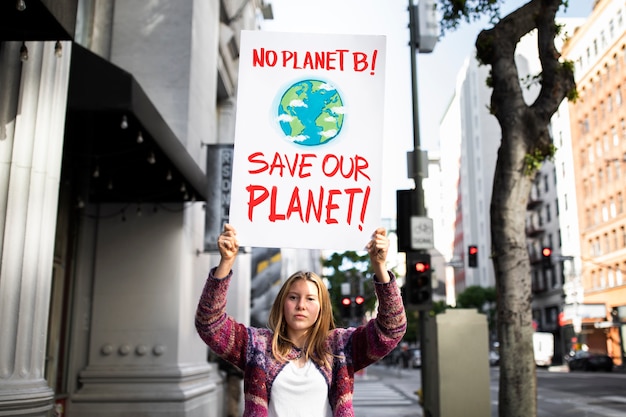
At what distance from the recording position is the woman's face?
9.66 ft

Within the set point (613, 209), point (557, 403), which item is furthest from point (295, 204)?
point (613, 209)

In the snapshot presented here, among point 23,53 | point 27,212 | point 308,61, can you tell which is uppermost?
point 23,53

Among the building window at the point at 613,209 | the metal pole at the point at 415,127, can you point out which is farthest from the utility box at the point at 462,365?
the building window at the point at 613,209

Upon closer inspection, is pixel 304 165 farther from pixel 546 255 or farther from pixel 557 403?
pixel 546 255

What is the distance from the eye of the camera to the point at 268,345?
9.81ft

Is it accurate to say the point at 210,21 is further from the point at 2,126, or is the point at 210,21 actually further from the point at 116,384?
the point at 2,126

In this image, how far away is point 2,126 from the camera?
539 centimetres

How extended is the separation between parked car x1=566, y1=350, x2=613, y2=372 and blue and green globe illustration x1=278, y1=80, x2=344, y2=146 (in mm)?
40386

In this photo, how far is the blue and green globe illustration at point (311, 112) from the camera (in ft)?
11.0

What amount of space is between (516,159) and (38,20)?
678 centimetres

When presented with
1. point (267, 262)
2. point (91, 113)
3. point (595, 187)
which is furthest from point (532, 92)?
point (91, 113)

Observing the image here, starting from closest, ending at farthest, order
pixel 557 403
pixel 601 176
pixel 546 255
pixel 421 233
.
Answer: pixel 421 233
pixel 557 403
pixel 546 255
pixel 601 176

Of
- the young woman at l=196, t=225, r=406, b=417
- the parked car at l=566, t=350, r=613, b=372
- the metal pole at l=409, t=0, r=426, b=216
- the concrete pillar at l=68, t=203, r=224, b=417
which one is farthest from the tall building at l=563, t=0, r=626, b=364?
the young woman at l=196, t=225, r=406, b=417

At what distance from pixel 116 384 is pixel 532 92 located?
3216 inches
